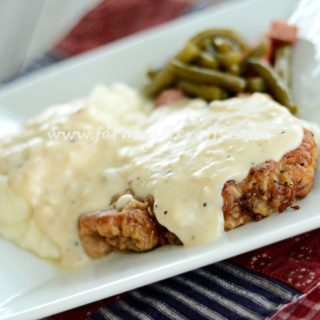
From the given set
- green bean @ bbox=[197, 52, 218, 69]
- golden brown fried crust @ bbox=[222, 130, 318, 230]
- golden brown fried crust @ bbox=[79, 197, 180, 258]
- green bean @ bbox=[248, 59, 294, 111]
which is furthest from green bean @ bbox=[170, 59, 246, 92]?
golden brown fried crust @ bbox=[79, 197, 180, 258]

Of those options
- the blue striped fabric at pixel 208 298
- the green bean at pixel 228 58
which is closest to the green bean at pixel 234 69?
the green bean at pixel 228 58

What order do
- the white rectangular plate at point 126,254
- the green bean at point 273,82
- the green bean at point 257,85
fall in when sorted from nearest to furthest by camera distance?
the white rectangular plate at point 126,254 → the green bean at point 273,82 → the green bean at point 257,85

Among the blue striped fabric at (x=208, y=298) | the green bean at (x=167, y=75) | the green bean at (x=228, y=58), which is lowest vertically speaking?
the blue striped fabric at (x=208, y=298)

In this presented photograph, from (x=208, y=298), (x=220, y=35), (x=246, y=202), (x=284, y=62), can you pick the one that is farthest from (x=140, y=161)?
(x=220, y=35)

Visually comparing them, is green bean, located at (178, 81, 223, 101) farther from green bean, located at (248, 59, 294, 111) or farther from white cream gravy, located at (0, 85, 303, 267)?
green bean, located at (248, 59, 294, 111)

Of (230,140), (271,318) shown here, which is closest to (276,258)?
(271,318)

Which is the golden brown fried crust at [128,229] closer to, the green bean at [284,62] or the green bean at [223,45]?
the green bean at [284,62]

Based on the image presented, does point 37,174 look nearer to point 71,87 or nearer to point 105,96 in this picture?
point 105,96
